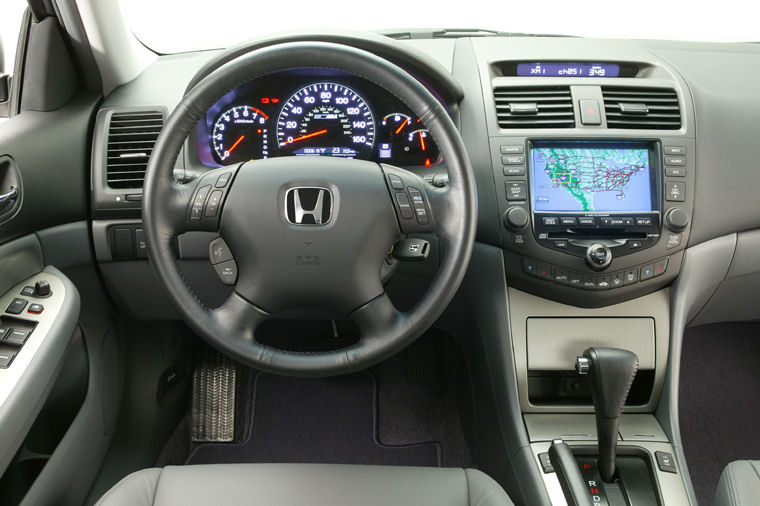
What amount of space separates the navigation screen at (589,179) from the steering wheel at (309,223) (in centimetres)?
42

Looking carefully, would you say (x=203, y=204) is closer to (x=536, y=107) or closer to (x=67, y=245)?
(x=67, y=245)

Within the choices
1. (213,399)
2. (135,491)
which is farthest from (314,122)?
(213,399)

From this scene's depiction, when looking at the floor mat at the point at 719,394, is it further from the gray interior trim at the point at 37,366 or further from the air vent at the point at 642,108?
the gray interior trim at the point at 37,366

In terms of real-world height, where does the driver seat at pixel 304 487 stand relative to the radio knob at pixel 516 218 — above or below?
below

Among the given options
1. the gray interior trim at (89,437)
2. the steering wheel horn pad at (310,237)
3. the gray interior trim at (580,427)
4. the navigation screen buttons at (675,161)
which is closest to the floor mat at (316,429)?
the gray interior trim at (89,437)

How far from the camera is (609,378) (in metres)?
1.34

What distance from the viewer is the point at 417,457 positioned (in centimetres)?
216

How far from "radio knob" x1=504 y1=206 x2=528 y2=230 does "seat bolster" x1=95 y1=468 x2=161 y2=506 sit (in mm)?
893

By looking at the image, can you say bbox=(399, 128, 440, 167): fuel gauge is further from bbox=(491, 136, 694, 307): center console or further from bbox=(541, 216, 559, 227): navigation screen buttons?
bbox=(541, 216, 559, 227): navigation screen buttons

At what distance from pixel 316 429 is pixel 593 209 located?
1161 millimetres

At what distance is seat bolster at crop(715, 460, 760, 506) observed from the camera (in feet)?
3.72

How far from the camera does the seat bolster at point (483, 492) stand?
3.78ft

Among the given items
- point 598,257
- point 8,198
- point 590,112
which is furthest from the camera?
point 590,112

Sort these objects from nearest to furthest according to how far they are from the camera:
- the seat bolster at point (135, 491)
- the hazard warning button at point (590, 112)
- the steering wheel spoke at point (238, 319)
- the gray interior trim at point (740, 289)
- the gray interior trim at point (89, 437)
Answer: the seat bolster at point (135, 491) < the steering wheel spoke at point (238, 319) < the gray interior trim at point (89, 437) < the hazard warning button at point (590, 112) < the gray interior trim at point (740, 289)
